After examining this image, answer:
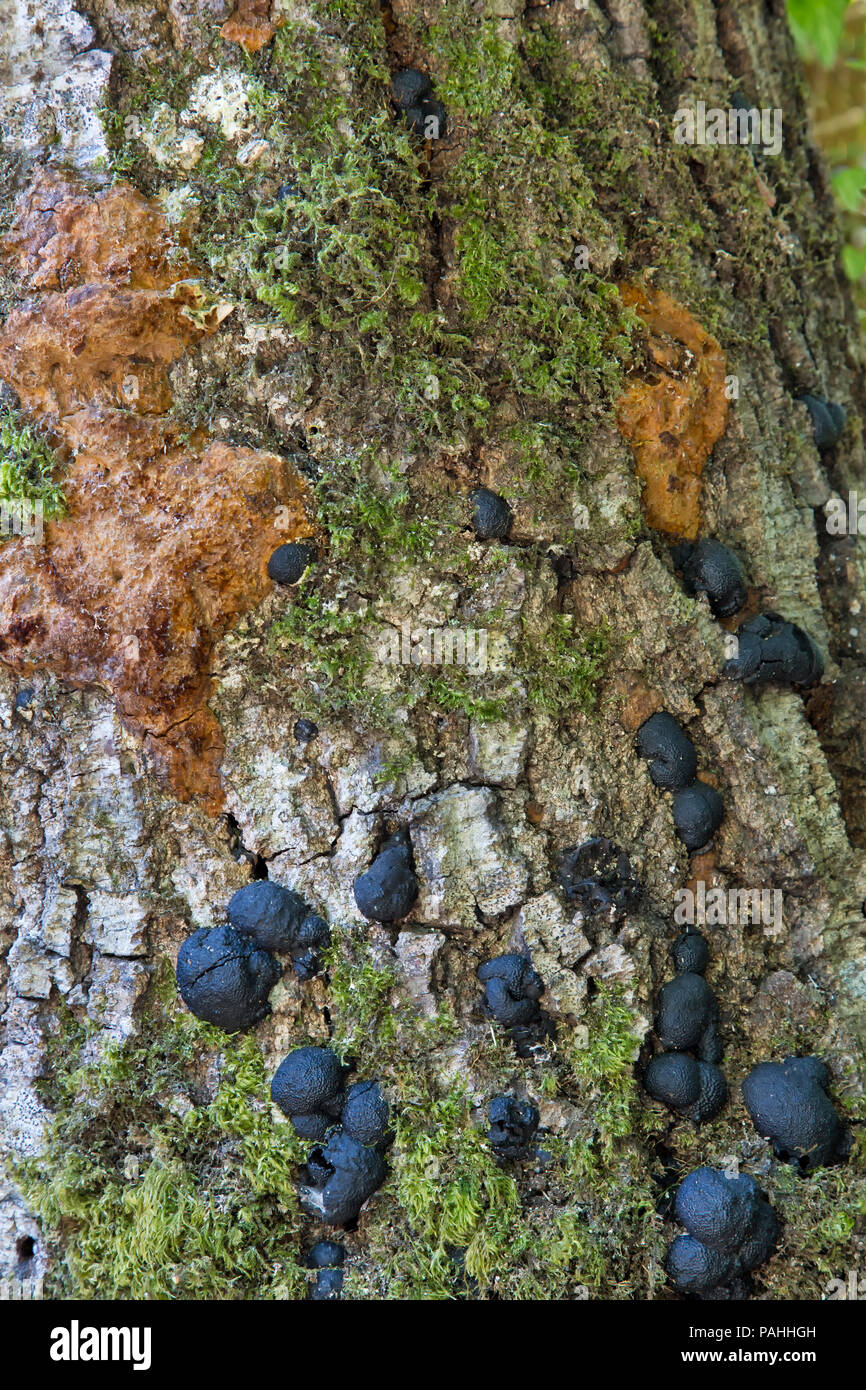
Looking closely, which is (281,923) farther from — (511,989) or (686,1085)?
(686,1085)

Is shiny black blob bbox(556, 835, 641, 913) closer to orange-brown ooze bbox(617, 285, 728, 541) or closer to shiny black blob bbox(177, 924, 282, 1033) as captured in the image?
shiny black blob bbox(177, 924, 282, 1033)

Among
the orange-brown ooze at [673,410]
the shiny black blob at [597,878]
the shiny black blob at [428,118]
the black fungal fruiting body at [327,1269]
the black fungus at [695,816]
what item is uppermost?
the shiny black blob at [428,118]

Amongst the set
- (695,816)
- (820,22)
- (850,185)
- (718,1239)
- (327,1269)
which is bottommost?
(327,1269)

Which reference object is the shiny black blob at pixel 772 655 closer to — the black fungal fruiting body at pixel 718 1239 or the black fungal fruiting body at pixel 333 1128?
the black fungal fruiting body at pixel 718 1239

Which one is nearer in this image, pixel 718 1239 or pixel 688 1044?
pixel 718 1239

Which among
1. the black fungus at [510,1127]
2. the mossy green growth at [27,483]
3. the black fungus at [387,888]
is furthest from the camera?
the mossy green growth at [27,483]

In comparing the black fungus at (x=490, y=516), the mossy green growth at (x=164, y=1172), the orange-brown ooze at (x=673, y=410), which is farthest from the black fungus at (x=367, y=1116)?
the orange-brown ooze at (x=673, y=410)

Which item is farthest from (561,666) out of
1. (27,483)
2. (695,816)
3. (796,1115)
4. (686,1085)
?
(27,483)

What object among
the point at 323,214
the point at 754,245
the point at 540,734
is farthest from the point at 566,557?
the point at 754,245
